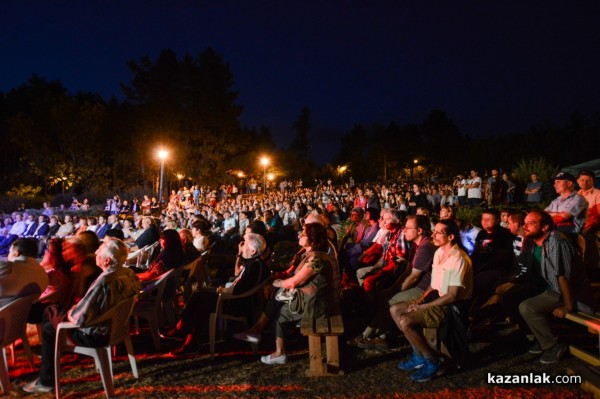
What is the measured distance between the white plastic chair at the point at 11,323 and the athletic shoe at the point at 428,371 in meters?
3.52

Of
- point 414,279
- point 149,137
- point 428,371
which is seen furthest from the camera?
point 149,137

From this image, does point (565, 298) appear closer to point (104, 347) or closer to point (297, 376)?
point (297, 376)

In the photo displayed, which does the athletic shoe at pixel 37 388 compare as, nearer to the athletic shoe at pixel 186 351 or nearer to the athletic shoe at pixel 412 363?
the athletic shoe at pixel 186 351

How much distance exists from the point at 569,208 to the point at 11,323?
6235 millimetres

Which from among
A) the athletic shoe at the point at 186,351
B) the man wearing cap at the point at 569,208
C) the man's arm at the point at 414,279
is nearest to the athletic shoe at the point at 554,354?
the man's arm at the point at 414,279

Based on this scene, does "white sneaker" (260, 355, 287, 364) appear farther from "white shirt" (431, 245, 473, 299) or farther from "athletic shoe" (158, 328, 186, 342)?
"white shirt" (431, 245, 473, 299)

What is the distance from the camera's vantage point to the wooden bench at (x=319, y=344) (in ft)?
12.8

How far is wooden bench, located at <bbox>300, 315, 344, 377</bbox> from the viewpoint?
3.91 metres

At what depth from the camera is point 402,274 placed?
5238mm

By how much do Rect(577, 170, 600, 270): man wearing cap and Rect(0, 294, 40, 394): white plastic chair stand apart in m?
5.83

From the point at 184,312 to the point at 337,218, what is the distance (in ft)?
24.7

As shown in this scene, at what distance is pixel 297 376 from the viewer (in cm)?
399

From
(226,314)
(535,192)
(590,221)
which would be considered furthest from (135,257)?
(535,192)

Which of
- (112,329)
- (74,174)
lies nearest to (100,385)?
(112,329)
